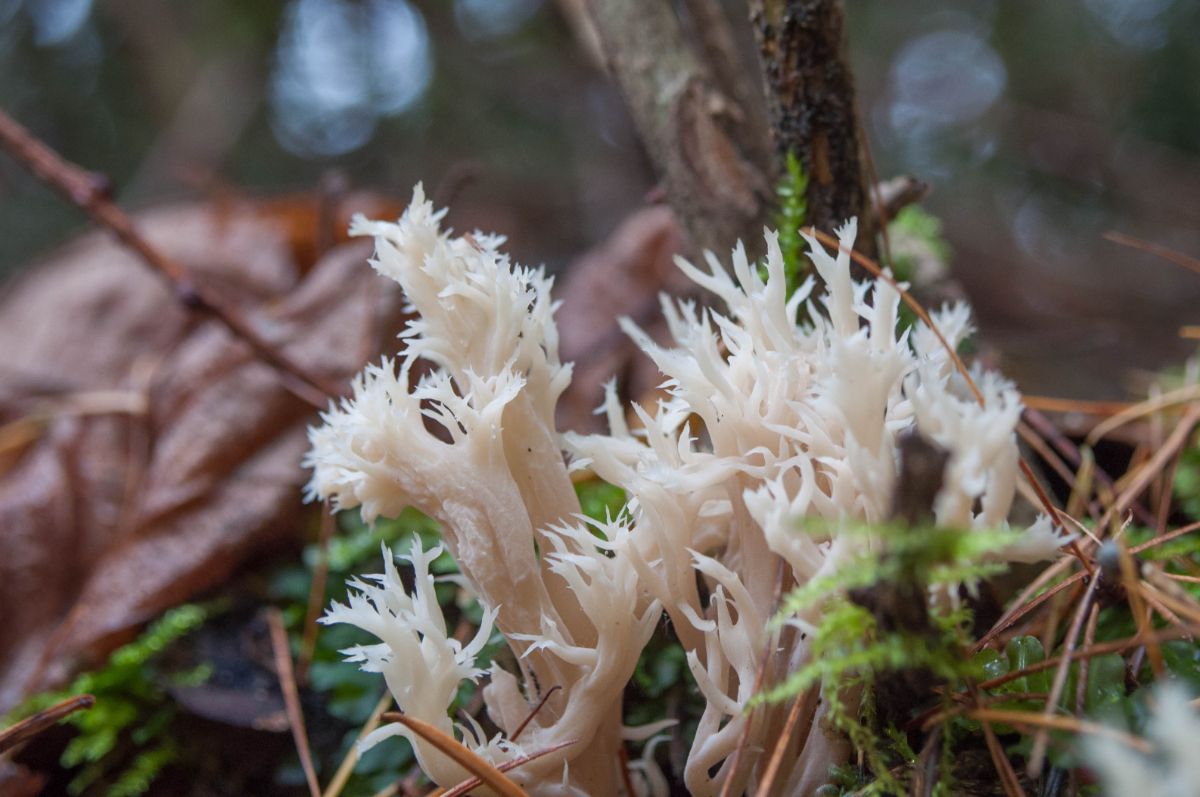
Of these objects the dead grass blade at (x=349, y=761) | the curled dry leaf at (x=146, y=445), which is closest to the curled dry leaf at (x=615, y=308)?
the curled dry leaf at (x=146, y=445)

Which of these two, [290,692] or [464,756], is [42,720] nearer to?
[290,692]

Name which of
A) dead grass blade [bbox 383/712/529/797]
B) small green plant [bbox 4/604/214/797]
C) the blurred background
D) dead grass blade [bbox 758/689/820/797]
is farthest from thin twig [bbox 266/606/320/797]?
the blurred background

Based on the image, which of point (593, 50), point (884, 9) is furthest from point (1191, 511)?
point (884, 9)

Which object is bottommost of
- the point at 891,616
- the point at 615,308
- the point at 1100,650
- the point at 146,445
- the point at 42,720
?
the point at 615,308

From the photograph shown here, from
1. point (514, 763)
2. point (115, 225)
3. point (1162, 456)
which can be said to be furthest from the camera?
point (115, 225)

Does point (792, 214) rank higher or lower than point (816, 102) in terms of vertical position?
lower

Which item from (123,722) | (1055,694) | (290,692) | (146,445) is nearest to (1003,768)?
(1055,694)

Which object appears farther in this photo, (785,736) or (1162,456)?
(1162,456)

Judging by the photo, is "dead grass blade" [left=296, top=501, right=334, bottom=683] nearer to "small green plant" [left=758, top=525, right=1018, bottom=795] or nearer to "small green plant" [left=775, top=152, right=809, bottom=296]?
"small green plant" [left=775, top=152, right=809, bottom=296]
